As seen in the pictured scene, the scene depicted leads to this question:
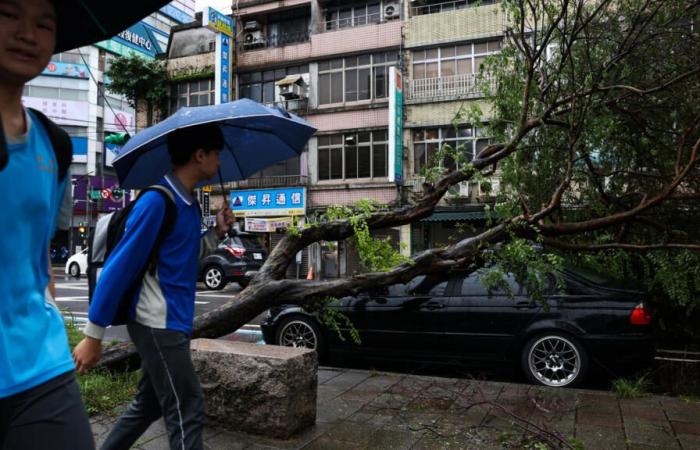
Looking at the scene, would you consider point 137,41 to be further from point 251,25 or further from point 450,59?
point 251,25

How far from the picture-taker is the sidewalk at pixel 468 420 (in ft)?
12.9

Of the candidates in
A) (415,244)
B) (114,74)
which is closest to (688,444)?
(415,244)

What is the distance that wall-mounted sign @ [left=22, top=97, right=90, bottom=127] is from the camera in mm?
39781

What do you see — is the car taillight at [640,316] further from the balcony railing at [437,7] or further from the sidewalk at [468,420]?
the balcony railing at [437,7]

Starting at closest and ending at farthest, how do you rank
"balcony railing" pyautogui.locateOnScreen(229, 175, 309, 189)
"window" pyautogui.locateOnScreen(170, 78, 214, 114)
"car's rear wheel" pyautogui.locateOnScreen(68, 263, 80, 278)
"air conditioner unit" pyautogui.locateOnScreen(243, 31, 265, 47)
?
1. "car's rear wheel" pyautogui.locateOnScreen(68, 263, 80, 278)
2. "balcony railing" pyautogui.locateOnScreen(229, 175, 309, 189)
3. "air conditioner unit" pyautogui.locateOnScreen(243, 31, 265, 47)
4. "window" pyautogui.locateOnScreen(170, 78, 214, 114)

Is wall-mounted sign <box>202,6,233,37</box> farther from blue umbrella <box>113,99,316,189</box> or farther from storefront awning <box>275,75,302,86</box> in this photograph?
blue umbrella <box>113,99,316,189</box>

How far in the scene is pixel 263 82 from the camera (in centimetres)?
2586

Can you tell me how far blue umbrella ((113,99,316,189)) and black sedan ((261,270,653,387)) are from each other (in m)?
3.07

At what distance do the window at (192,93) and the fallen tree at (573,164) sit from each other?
21743 mm

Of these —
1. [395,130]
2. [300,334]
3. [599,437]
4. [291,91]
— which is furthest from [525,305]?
[291,91]

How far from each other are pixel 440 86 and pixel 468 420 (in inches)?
760

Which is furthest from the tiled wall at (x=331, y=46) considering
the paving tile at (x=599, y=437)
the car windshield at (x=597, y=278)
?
the paving tile at (x=599, y=437)

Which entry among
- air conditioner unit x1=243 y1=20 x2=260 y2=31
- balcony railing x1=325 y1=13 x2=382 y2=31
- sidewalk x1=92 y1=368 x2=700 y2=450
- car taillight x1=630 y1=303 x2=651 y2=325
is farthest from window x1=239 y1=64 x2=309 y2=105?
sidewalk x1=92 y1=368 x2=700 y2=450

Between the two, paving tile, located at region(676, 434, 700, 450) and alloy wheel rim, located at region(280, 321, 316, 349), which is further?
alloy wheel rim, located at region(280, 321, 316, 349)
